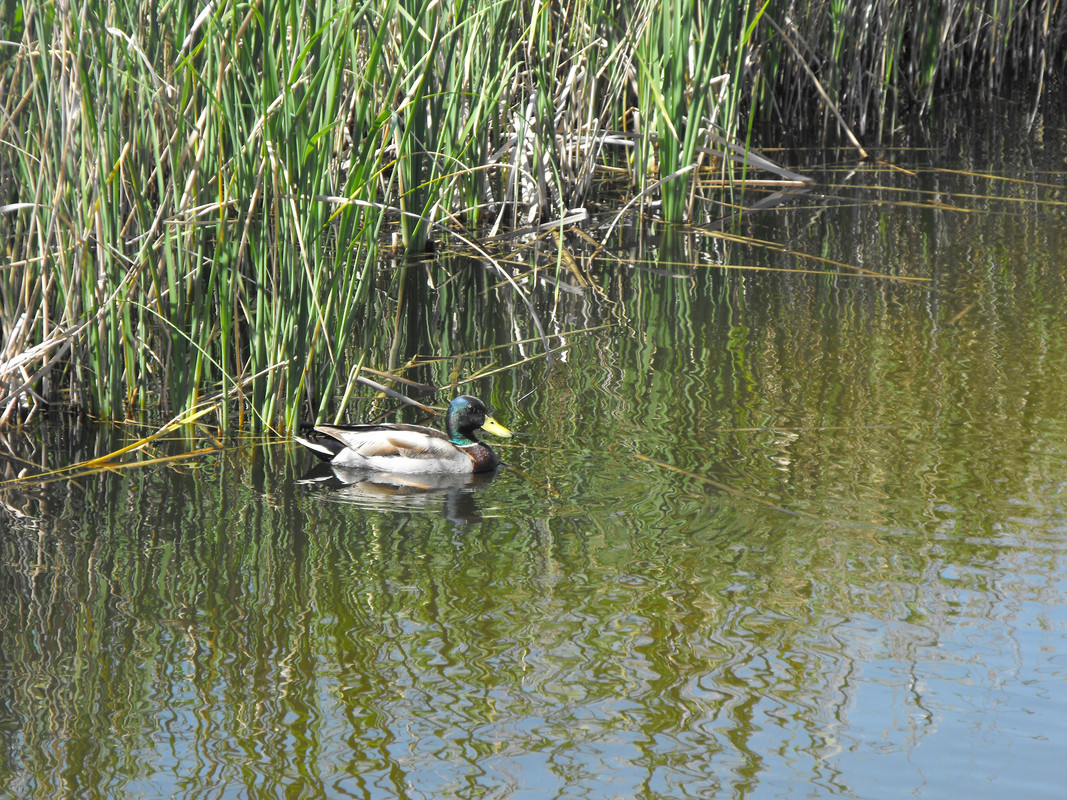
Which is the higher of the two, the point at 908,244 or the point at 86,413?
the point at 908,244

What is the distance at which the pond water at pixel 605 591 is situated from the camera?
2.47 meters

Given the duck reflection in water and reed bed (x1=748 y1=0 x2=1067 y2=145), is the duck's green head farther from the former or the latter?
reed bed (x1=748 y1=0 x2=1067 y2=145)

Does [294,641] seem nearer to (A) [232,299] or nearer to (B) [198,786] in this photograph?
(B) [198,786]

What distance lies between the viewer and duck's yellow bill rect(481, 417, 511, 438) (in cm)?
420

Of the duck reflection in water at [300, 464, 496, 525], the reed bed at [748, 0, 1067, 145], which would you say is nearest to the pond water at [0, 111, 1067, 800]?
the duck reflection in water at [300, 464, 496, 525]

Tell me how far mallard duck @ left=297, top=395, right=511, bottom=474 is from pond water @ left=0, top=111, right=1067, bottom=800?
10cm

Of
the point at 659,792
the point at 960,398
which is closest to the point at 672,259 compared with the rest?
the point at 960,398

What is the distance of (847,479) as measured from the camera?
3.77 meters

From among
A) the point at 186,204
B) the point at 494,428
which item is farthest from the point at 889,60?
the point at 186,204

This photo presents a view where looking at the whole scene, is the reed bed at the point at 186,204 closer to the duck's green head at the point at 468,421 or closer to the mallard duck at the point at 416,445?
the mallard duck at the point at 416,445

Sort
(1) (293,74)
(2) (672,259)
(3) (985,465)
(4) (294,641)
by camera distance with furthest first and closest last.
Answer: (2) (672,259)
(3) (985,465)
(1) (293,74)
(4) (294,641)

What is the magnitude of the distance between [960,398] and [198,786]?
10.1 ft

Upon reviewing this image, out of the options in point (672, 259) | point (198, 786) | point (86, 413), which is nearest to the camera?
point (198, 786)

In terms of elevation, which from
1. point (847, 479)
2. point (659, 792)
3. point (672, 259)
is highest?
point (672, 259)
